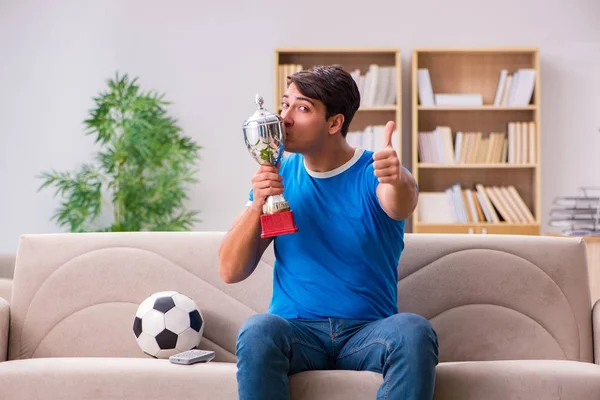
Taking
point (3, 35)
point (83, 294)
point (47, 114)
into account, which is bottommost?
point (83, 294)

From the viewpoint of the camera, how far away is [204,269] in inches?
90.3

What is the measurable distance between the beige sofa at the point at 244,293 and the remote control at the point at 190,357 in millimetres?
226

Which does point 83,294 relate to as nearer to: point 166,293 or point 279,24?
point 166,293

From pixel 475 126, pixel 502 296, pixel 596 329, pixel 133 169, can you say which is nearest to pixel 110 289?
pixel 502 296

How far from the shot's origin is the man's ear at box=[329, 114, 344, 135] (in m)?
1.95

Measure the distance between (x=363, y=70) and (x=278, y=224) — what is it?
347 centimetres

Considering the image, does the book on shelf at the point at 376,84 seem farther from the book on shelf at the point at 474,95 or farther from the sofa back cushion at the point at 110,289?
the sofa back cushion at the point at 110,289

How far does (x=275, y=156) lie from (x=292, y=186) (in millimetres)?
141

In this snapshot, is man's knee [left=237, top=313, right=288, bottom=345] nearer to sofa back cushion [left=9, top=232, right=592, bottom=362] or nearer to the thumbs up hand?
the thumbs up hand

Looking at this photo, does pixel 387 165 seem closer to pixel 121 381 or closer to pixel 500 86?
pixel 121 381

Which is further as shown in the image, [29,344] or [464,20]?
[464,20]

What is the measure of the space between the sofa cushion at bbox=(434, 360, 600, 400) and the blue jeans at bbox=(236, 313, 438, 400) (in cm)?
19

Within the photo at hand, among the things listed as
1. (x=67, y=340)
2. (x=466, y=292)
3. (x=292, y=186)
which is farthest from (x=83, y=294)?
(x=466, y=292)

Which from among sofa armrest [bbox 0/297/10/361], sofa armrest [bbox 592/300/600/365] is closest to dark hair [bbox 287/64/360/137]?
sofa armrest [bbox 592/300/600/365]
